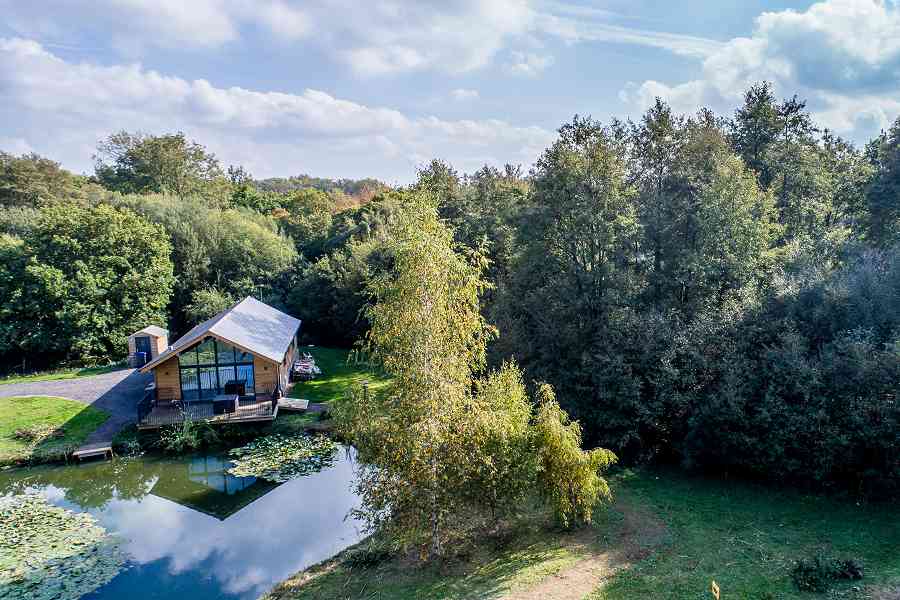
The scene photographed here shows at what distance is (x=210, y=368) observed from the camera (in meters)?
18.5

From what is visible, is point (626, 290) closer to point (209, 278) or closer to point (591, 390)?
point (591, 390)

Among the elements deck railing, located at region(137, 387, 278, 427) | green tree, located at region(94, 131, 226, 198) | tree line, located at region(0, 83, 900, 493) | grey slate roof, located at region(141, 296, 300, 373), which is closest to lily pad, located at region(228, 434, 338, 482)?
deck railing, located at region(137, 387, 278, 427)

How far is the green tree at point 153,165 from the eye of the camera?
38344 mm

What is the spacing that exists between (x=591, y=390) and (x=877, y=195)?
1185 centimetres

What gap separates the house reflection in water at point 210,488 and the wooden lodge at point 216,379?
1.97m

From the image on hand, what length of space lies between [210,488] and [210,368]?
5192mm

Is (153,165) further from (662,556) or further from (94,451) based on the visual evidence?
(662,556)

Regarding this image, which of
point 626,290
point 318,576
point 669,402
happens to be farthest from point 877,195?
point 318,576

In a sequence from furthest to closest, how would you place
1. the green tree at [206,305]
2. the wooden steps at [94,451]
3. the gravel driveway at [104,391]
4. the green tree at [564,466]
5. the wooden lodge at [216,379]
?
the green tree at [206,305], the gravel driveway at [104,391], the wooden lodge at [216,379], the wooden steps at [94,451], the green tree at [564,466]

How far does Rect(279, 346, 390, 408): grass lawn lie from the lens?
67.7 ft

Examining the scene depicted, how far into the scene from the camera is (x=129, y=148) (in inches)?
1523

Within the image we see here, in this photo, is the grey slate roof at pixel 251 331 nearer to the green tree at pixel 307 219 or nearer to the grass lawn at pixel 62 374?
the grass lawn at pixel 62 374

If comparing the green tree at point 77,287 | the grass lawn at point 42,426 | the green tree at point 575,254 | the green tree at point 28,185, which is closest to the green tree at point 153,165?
the green tree at point 28,185

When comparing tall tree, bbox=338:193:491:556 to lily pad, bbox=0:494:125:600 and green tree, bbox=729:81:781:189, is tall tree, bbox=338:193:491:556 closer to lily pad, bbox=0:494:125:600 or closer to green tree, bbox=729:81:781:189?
lily pad, bbox=0:494:125:600
